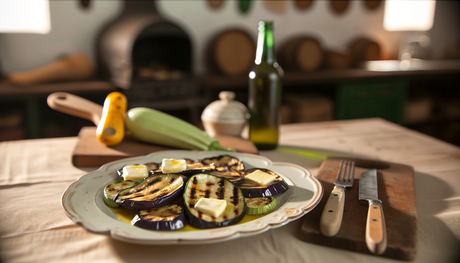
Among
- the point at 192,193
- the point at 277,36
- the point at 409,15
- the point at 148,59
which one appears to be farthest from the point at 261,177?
the point at 409,15

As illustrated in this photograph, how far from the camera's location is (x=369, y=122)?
1539 millimetres

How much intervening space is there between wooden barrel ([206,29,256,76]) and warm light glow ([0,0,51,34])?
1306 mm

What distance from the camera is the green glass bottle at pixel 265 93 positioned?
1101 millimetres

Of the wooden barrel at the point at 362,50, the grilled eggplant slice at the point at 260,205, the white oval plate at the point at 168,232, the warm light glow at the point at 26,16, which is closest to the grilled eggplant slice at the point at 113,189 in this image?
the white oval plate at the point at 168,232

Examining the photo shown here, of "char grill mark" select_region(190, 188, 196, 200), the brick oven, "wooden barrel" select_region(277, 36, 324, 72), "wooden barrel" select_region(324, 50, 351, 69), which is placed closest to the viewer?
"char grill mark" select_region(190, 188, 196, 200)

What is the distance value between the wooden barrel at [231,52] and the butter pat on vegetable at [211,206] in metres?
2.58

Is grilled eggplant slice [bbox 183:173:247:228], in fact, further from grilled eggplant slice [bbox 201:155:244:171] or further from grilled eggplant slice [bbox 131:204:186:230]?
grilled eggplant slice [bbox 201:155:244:171]

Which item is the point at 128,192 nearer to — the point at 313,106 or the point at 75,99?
the point at 75,99

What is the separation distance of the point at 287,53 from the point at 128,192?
294 cm

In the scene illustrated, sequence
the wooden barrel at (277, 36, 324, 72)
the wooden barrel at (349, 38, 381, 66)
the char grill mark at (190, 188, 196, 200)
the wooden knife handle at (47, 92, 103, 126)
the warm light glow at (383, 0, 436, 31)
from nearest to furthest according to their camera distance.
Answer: the char grill mark at (190, 188, 196, 200) < the wooden knife handle at (47, 92, 103, 126) < the wooden barrel at (277, 36, 324, 72) < the wooden barrel at (349, 38, 381, 66) < the warm light glow at (383, 0, 436, 31)

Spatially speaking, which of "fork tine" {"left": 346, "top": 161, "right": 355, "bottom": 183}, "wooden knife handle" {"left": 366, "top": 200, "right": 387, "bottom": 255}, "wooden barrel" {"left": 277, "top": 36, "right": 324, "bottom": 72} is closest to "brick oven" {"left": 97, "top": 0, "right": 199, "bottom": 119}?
"wooden barrel" {"left": 277, "top": 36, "right": 324, "bottom": 72}

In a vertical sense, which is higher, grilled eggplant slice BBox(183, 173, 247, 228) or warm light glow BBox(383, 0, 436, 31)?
warm light glow BBox(383, 0, 436, 31)

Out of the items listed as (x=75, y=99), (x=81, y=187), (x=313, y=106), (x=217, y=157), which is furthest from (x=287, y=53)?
(x=81, y=187)

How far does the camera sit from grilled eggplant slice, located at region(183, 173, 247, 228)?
0.57 meters
